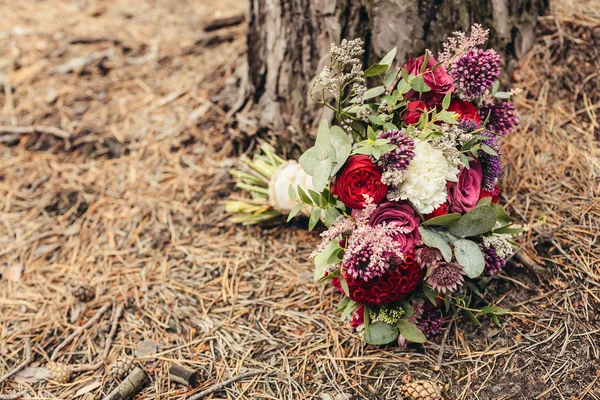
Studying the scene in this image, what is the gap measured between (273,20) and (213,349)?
1.71m

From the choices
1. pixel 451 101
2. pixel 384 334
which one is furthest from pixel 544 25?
pixel 384 334

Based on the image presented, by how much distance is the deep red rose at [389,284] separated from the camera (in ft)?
5.88

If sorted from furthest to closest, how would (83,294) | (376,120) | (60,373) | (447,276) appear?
(83,294) < (60,373) < (376,120) < (447,276)

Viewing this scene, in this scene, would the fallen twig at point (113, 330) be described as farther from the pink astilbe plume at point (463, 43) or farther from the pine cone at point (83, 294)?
the pink astilbe plume at point (463, 43)

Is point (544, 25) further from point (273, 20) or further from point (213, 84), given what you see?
point (213, 84)

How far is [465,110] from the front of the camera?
1.98 metres

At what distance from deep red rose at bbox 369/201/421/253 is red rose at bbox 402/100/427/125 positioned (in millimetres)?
345

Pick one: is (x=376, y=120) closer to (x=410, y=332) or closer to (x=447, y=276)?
(x=447, y=276)

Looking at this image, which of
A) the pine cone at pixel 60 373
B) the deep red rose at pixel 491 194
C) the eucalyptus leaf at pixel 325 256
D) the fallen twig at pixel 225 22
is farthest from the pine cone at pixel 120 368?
the fallen twig at pixel 225 22

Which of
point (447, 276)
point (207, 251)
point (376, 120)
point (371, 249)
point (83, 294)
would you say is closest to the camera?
point (371, 249)

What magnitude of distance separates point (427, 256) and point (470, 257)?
6.0 inches

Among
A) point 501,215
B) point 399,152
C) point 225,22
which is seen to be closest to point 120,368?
point 399,152

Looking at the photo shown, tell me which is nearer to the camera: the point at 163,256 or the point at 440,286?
the point at 440,286

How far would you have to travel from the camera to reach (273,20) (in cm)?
264
